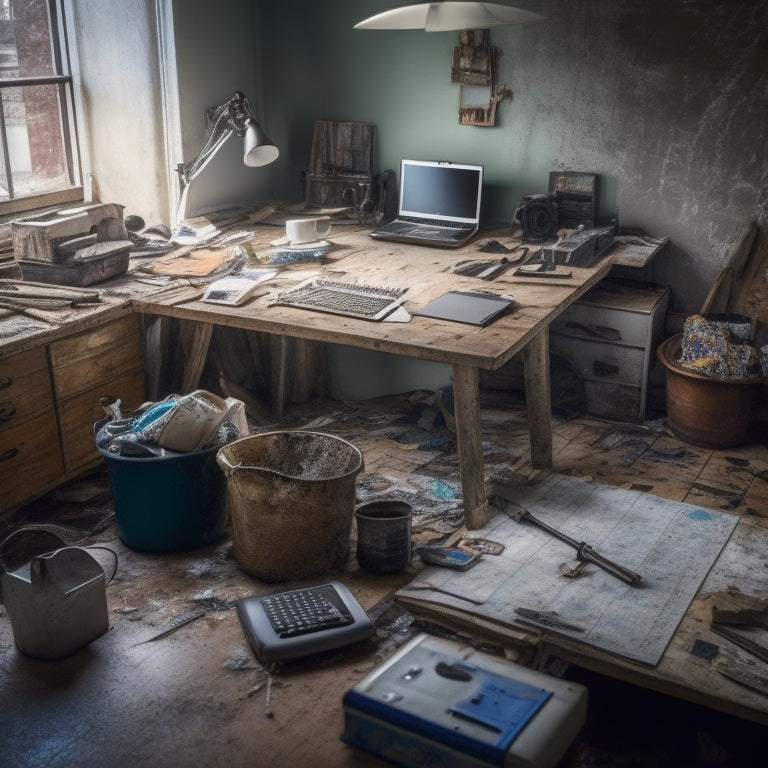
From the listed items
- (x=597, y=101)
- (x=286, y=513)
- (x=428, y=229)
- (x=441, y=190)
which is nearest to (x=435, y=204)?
(x=441, y=190)

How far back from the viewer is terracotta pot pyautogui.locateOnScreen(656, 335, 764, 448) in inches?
174

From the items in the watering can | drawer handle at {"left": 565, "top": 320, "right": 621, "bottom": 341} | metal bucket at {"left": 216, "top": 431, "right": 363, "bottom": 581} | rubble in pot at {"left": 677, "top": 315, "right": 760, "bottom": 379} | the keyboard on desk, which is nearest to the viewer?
the watering can

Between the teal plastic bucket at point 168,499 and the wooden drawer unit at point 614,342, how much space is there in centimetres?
209

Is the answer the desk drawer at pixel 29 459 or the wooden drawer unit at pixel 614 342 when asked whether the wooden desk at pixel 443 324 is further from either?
the desk drawer at pixel 29 459

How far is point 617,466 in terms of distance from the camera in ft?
14.3

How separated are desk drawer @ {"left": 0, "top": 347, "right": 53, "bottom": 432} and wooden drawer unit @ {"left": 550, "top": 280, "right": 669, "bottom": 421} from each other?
100 inches

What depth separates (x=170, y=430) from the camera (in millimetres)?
3410

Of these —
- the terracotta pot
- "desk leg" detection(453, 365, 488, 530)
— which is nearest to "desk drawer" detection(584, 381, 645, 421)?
the terracotta pot

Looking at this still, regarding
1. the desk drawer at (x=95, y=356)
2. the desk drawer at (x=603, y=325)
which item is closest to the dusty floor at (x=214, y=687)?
the desk drawer at (x=95, y=356)

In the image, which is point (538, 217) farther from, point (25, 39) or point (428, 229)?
point (25, 39)

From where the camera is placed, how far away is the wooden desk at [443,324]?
11.1ft

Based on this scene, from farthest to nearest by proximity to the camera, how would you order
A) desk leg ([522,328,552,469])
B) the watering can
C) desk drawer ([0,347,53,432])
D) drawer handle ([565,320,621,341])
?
drawer handle ([565,320,621,341]) < desk leg ([522,328,552,469]) < desk drawer ([0,347,53,432]) < the watering can

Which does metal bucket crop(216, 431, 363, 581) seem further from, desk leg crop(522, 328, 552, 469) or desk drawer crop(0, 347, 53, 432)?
desk leg crop(522, 328, 552, 469)

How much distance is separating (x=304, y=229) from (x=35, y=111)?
1454mm
